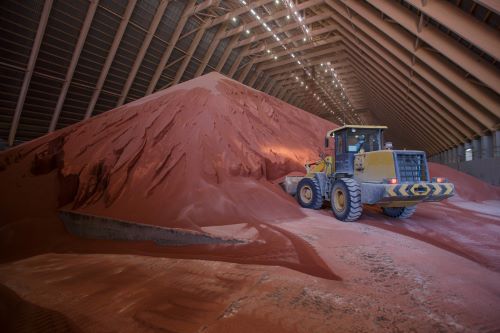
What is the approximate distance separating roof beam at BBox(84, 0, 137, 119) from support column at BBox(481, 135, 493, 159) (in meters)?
20.0

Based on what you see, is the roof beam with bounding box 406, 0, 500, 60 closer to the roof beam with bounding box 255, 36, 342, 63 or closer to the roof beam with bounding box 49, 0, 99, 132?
the roof beam with bounding box 255, 36, 342, 63

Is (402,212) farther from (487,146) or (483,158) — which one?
(483,158)

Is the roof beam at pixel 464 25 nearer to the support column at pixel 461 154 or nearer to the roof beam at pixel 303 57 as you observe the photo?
the support column at pixel 461 154

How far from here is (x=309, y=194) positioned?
861cm

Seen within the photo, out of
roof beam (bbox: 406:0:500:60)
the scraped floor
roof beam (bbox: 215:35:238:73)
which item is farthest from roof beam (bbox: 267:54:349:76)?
the scraped floor

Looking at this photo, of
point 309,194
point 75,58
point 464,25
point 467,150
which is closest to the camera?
point 464,25

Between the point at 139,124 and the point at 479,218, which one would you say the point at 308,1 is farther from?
the point at 479,218

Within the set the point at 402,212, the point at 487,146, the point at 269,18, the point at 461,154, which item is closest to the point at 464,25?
the point at 402,212

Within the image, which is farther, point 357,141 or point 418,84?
point 418,84

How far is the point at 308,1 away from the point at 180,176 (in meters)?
14.4

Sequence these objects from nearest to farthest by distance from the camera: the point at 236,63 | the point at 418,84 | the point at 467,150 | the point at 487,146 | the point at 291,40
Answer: the point at 418,84
the point at 487,146
the point at 467,150
the point at 291,40
the point at 236,63

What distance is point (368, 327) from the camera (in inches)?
92.7

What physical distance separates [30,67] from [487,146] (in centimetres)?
2351

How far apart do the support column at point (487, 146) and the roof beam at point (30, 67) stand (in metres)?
22.3
